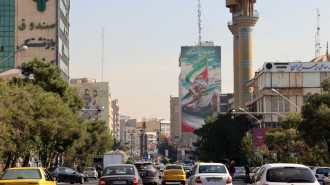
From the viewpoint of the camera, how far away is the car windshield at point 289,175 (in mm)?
16562

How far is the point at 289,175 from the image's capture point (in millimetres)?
16625

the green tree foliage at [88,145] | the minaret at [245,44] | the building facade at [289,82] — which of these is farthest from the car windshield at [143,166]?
the minaret at [245,44]

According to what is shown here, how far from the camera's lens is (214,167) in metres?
26.4

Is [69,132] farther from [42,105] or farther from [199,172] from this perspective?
[199,172]

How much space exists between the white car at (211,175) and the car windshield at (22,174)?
676 cm

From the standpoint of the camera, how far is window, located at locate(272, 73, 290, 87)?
10056 cm

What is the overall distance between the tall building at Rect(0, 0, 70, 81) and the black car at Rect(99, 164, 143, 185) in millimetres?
84933

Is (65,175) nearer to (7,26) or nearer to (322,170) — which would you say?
(322,170)

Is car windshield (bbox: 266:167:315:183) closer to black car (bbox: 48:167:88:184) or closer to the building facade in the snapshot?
black car (bbox: 48:167:88:184)

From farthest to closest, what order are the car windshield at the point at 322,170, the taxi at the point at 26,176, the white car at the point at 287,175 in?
the car windshield at the point at 322,170 < the taxi at the point at 26,176 < the white car at the point at 287,175

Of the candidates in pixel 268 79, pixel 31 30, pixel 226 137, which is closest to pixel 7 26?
pixel 31 30

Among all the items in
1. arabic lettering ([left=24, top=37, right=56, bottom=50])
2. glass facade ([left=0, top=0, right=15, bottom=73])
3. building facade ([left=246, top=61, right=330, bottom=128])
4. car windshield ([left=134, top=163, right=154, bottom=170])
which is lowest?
car windshield ([left=134, top=163, right=154, bottom=170])

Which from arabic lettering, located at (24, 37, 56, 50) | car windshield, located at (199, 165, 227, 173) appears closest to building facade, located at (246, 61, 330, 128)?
arabic lettering, located at (24, 37, 56, 50)

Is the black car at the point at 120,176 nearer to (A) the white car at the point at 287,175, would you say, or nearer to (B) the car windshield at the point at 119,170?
(B) the car windshield at the point at 119,170
